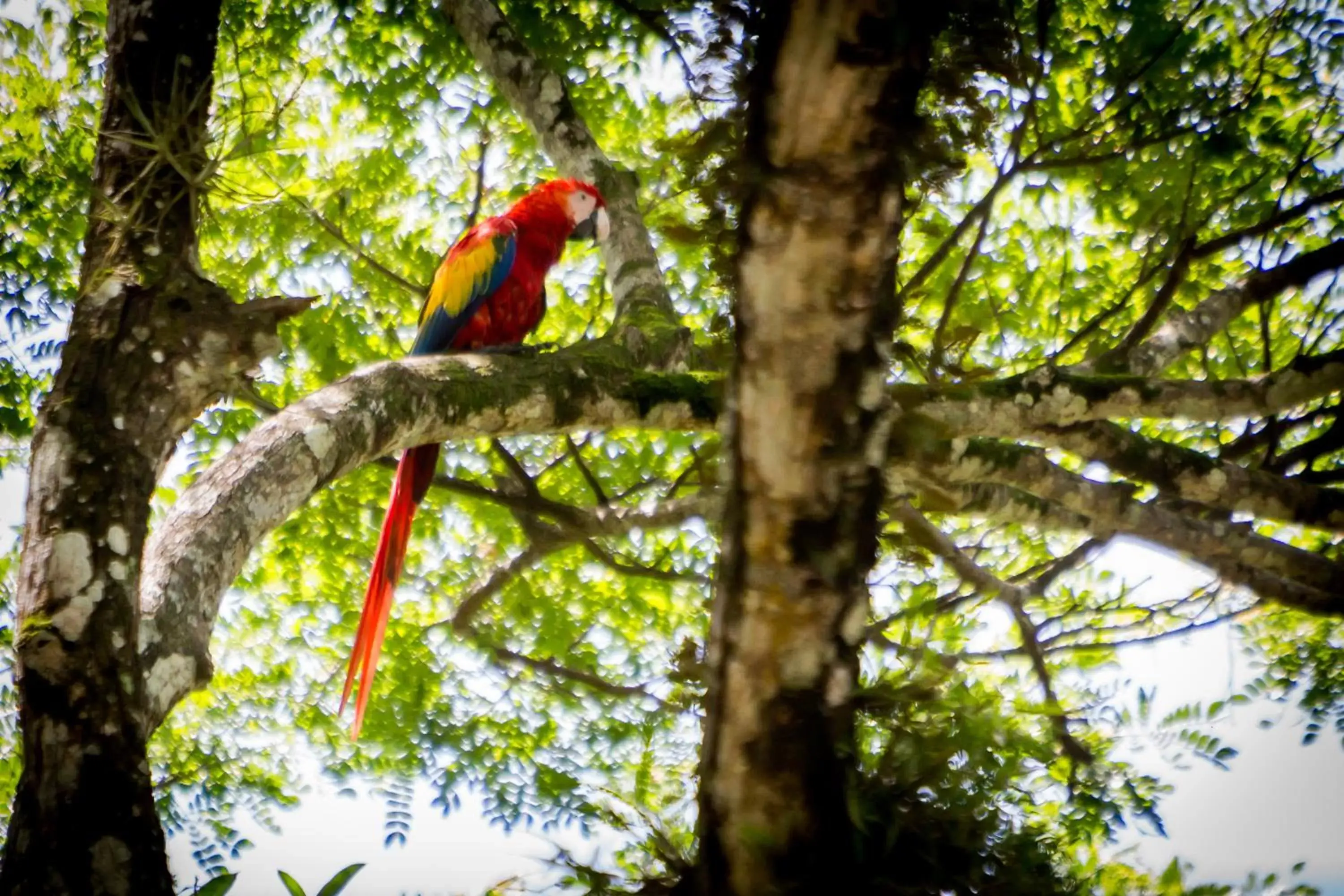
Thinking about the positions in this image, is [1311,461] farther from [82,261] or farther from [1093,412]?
[82,261]

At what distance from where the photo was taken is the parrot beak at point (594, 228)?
3502 millimetres

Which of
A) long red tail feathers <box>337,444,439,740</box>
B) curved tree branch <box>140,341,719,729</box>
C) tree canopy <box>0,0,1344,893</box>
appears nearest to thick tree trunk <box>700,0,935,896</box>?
tree canopy <box>0,0,1344,893</box>

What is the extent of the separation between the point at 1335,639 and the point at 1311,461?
3.40 feet

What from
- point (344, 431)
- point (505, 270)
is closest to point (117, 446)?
point (344, 431)

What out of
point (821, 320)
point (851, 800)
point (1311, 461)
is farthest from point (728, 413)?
point (1311, 461)

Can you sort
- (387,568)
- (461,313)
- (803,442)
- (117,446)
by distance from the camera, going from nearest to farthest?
1. (803,442)
2. (117,446)
3. (387,568)
4. (461,313)

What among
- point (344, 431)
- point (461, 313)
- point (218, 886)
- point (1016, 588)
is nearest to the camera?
point (218, 886)

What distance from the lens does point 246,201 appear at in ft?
6.98

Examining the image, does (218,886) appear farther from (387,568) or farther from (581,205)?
(581,205)

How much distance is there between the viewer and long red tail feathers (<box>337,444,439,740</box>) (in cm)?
267

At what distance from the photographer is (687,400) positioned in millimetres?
2459

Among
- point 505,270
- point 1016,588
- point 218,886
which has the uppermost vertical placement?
point 505,270

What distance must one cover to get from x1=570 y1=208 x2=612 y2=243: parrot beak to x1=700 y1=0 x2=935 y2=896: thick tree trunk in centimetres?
252

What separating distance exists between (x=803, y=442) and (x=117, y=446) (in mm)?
1226
